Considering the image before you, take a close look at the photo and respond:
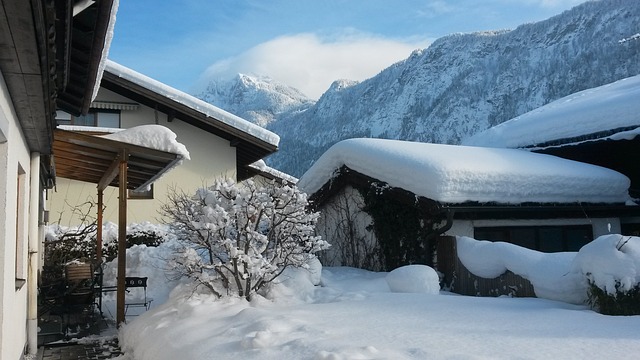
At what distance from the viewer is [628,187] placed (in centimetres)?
1266

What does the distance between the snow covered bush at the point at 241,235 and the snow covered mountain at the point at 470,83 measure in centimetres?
6035

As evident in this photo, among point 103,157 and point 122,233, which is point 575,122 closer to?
point 103,157

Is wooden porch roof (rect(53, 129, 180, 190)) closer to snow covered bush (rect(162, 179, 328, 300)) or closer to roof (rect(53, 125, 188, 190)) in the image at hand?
roof (rect(53, 125, 188, 190))

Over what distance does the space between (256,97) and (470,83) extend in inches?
2352

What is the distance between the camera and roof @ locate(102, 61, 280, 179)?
1551cm

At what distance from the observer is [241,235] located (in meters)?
7.51

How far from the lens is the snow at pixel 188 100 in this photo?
15484 millimetres

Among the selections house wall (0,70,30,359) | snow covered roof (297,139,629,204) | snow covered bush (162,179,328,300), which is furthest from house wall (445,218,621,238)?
house wall (0,70,30,359)

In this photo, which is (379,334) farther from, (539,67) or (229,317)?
(539,67)

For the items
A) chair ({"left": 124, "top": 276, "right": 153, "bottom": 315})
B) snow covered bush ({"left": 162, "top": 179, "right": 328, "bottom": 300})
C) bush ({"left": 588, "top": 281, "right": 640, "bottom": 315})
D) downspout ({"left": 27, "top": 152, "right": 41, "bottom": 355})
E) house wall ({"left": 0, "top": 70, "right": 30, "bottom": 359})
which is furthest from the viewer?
chair ({"left": 124, "top": 276, "right": 153, "bottom": 315})

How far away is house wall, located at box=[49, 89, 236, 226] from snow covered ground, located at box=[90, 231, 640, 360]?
8.54 metres

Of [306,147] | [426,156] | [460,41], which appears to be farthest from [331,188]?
[460,41]

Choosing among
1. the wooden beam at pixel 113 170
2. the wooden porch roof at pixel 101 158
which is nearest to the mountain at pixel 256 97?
the wooden porch roof at pixel 101 158

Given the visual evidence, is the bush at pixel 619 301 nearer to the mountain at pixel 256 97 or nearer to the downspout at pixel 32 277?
the downspout at pixel 32 277
